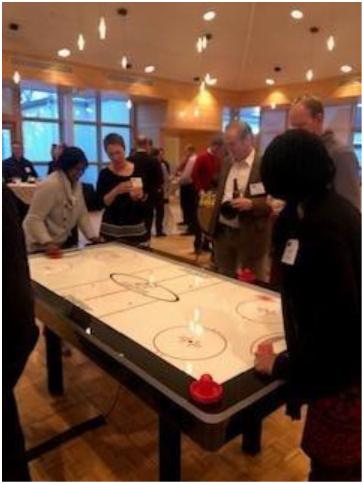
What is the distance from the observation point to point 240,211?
2.48 m

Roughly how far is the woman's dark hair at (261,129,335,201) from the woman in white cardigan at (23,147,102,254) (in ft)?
5.58

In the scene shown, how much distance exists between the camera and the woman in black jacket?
3.03 ft

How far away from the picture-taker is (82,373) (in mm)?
2479

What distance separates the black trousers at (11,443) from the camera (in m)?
0.95

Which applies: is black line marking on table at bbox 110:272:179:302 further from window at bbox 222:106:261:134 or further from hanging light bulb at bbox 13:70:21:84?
window at bbox 222:106:261:134

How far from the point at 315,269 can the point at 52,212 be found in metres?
1.89

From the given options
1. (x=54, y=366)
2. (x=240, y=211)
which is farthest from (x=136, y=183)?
(x=54, y=366)

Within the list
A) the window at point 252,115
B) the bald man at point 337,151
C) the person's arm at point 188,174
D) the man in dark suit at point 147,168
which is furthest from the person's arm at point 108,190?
the window at point 252,115

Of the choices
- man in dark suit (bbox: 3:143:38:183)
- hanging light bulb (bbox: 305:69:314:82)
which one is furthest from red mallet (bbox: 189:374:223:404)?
hanging light bulb (bbox: 305:69:314:82)

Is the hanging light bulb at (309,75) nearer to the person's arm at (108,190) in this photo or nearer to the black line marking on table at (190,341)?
the person's arm at (108,190)

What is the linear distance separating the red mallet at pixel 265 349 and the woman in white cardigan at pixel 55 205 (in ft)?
5.13

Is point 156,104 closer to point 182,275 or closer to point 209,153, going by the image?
point 209,153

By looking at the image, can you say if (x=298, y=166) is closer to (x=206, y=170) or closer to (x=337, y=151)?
(x=337, y=151)

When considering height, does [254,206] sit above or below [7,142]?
below
